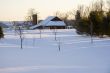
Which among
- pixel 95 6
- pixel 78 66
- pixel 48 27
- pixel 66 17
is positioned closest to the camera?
pixel 78 66

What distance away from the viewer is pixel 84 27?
31.3 metres

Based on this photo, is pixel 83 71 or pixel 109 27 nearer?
pixel 83 71

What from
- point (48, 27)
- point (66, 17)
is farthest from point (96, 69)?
point (66, 17)

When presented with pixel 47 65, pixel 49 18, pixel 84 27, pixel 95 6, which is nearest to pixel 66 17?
pixel 49 18

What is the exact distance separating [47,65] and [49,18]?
63.0 meters

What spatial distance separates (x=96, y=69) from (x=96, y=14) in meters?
22.0

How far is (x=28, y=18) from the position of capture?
81562mm

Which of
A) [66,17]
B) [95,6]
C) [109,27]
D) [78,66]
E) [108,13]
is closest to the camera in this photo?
[78,66]

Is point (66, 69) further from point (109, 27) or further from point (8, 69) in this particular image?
point (109, 27)

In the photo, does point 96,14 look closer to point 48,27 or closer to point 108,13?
point 108,13

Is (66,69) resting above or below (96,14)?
below

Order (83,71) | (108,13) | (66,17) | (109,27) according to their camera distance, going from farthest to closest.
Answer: (66,17) < (108,13) < (109,27) < (83,71)

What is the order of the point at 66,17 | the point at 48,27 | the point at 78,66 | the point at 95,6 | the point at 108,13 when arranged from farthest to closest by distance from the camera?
1. the point at 66,17
2. the point at 48,27
3. the point at 95,6
4. the point at 108,13
5. the point at 78,66

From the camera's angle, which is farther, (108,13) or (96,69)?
(108,13)
